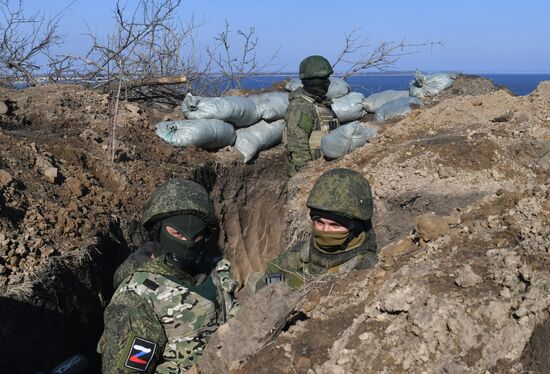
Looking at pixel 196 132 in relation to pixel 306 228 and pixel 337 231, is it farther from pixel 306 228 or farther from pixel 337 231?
pixel 337 231

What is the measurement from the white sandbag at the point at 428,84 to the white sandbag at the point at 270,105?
95.6 inches

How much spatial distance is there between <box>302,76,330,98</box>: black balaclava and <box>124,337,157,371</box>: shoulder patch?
5441mm

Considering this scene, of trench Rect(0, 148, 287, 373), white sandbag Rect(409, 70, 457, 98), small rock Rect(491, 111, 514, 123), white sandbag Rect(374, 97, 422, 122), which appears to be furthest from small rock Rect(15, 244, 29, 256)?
white sandbag Rect(409, 70, 457, 98)

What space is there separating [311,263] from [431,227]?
32.5 inches

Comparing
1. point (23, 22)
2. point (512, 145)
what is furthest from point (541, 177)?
point (23, 22)

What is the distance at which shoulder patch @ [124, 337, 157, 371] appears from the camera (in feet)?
9.09

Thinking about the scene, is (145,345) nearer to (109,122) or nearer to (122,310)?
(122,310)

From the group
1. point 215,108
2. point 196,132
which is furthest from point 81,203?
point 215,108

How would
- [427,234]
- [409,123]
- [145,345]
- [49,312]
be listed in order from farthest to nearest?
[409,123] → [49,312] → [427,234] → [145,345]

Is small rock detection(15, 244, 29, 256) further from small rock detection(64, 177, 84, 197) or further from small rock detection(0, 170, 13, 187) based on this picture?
small rock detection(64, 177, 84, 197)

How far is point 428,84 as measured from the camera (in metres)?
10.4

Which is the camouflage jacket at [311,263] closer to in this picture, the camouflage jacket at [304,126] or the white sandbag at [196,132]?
the camouflage jacket at [304,126]

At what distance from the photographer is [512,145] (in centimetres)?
696

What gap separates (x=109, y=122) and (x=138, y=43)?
2.31m
